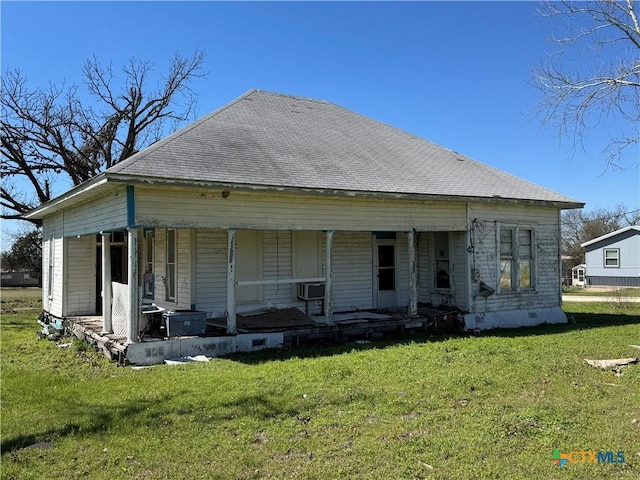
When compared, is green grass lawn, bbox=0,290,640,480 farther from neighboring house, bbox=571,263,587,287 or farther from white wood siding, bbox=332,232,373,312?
neighboring house, bbox=571,263,587,287

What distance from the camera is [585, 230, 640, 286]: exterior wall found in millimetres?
36562

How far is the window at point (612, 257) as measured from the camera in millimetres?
37844

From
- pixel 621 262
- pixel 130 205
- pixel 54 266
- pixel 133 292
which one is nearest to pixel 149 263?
pixel 54 266

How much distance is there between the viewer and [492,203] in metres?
13.8

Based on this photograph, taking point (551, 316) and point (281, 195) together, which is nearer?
point (281, 195)

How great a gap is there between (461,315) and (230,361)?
6605 mm

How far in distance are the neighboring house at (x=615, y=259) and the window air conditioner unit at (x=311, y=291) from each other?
31009 millimetres

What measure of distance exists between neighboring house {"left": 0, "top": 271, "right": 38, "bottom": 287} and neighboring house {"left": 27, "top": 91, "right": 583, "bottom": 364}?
115 feet

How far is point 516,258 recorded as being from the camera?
47.3 ft

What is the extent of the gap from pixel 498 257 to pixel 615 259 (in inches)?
1151

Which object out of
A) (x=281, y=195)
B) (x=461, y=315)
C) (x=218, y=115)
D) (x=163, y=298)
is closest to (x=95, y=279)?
(x=163, y=298)

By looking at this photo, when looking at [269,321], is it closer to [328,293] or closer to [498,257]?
[328,293]

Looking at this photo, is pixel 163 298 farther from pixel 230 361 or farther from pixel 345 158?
pixel 345 158

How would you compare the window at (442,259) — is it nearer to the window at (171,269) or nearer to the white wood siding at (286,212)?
the white wood siding at (286,212)
